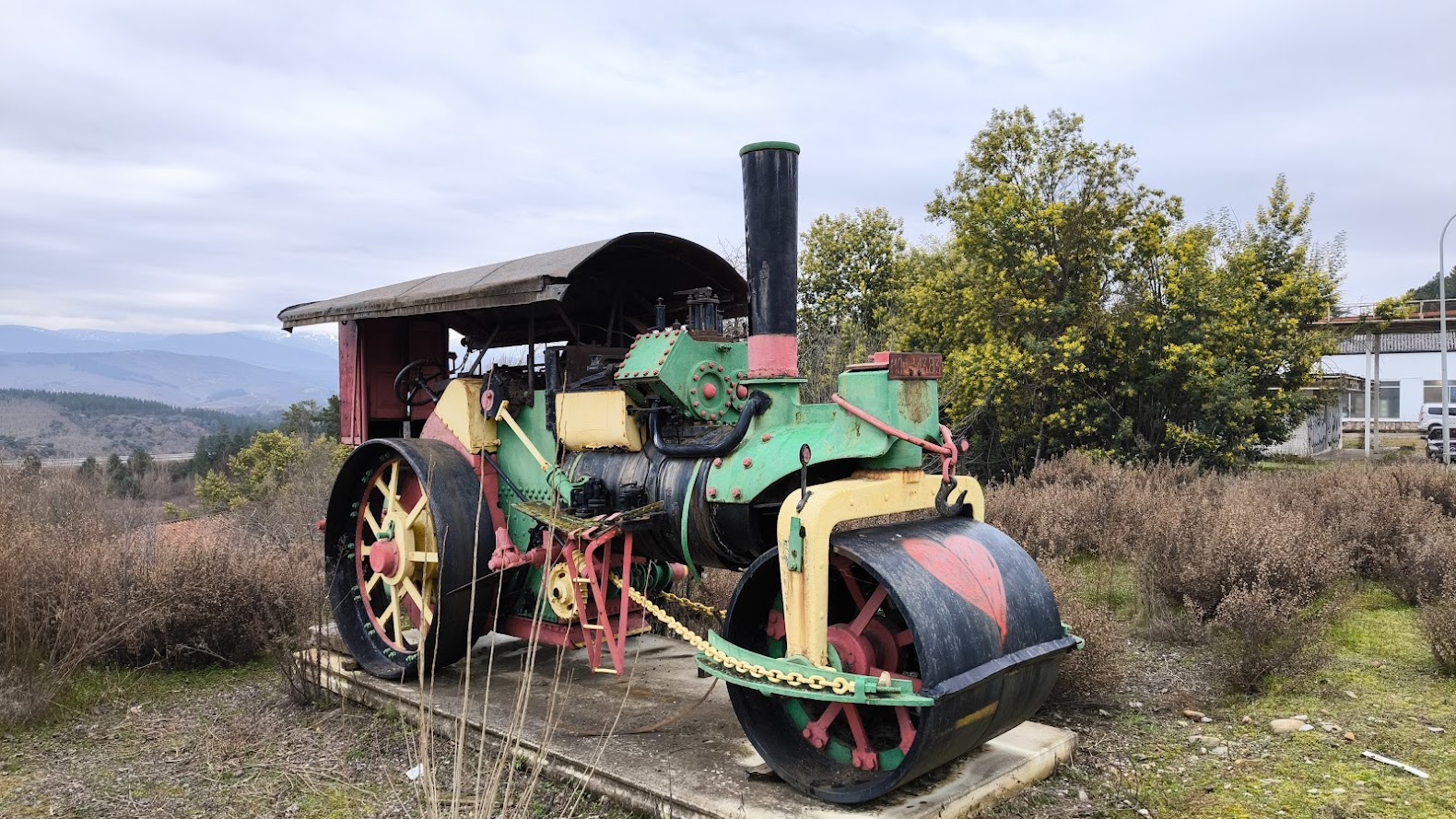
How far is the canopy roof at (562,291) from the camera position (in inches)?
191

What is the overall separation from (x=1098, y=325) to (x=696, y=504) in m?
11.7

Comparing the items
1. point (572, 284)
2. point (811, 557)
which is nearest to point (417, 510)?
point (572, 284)

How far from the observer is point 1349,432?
107 ft

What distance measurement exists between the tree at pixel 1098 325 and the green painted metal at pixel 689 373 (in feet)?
32.5

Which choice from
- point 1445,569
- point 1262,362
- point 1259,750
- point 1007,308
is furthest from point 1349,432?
point 1259,750

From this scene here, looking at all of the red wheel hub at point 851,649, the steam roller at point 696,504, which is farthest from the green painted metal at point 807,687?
the red wheel hub at point 851,649

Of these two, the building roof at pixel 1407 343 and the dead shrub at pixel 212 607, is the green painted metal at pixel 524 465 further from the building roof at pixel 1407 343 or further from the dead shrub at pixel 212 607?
the building roof at pixel 1407 343

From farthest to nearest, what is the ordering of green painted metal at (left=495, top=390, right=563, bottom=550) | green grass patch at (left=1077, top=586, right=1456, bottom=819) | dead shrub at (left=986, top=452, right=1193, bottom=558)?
dead shrub at (left=986, top=452, right=1193, bottom=558) → green painted metal at (left=495, top=390, right=563, bottom=550) → green grass patch at (left=1077, top=586, right=1456, bottom=819)

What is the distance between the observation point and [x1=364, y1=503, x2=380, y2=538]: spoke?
596 centimetres

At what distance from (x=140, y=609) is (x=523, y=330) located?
10.0 feet

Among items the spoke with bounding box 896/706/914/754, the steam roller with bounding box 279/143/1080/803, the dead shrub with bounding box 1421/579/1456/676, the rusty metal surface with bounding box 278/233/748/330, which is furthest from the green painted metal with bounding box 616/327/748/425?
the dead shrub with bounding box 1421/579/1456/676

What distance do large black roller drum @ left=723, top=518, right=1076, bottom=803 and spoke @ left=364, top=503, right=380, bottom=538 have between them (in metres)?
2.94

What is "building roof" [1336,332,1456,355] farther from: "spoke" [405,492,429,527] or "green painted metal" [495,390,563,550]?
"spoke" [405,492,429,527]

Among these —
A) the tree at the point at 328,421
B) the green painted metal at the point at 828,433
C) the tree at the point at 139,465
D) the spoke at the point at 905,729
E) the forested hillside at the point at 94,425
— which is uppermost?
the green painted metal at the point at 828,433
